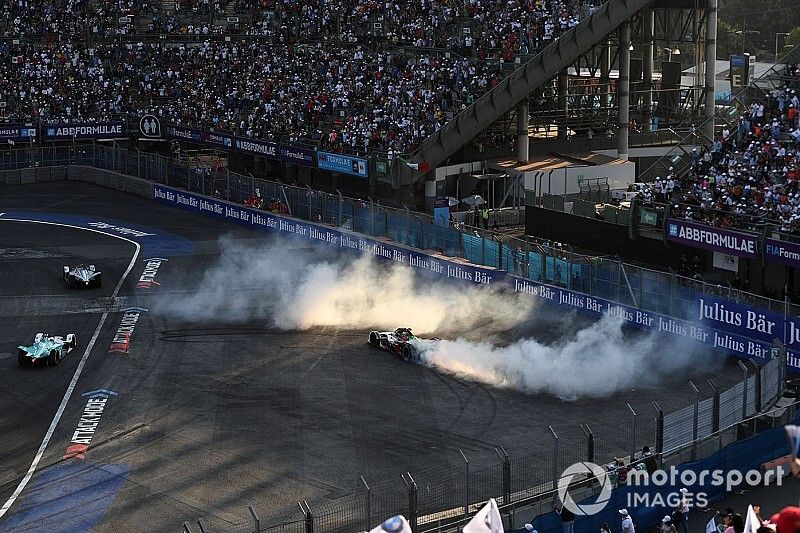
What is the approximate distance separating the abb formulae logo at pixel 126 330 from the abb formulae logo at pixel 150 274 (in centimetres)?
355

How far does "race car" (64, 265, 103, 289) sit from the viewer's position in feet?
163

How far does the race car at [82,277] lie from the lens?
49.7 m

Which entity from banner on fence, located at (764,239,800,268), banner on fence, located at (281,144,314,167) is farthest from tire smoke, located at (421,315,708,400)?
banner on fence, located at (281,144,314,167)

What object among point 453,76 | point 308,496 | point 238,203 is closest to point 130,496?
point 308,496

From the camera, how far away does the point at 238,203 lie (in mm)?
61656

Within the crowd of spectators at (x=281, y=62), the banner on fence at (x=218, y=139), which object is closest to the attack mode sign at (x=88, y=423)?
the crowd of spectators at (x=281, y=62)

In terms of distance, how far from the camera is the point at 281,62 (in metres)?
73.6

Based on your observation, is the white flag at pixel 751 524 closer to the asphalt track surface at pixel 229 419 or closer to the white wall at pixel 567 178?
the asphalt track surface at pixel 229 419

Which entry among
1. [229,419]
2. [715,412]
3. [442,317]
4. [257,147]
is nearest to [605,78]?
[257,147]

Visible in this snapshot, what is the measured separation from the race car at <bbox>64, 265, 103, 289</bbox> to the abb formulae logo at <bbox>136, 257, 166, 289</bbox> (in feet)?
5.18

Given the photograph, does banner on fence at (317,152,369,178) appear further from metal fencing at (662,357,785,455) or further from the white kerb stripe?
metal fencing at (662,357,785,455)

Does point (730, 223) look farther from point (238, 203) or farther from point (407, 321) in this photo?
point (238, 203)

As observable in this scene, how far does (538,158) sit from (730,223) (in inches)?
857

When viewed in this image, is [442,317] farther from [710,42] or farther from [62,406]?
[710,42]
